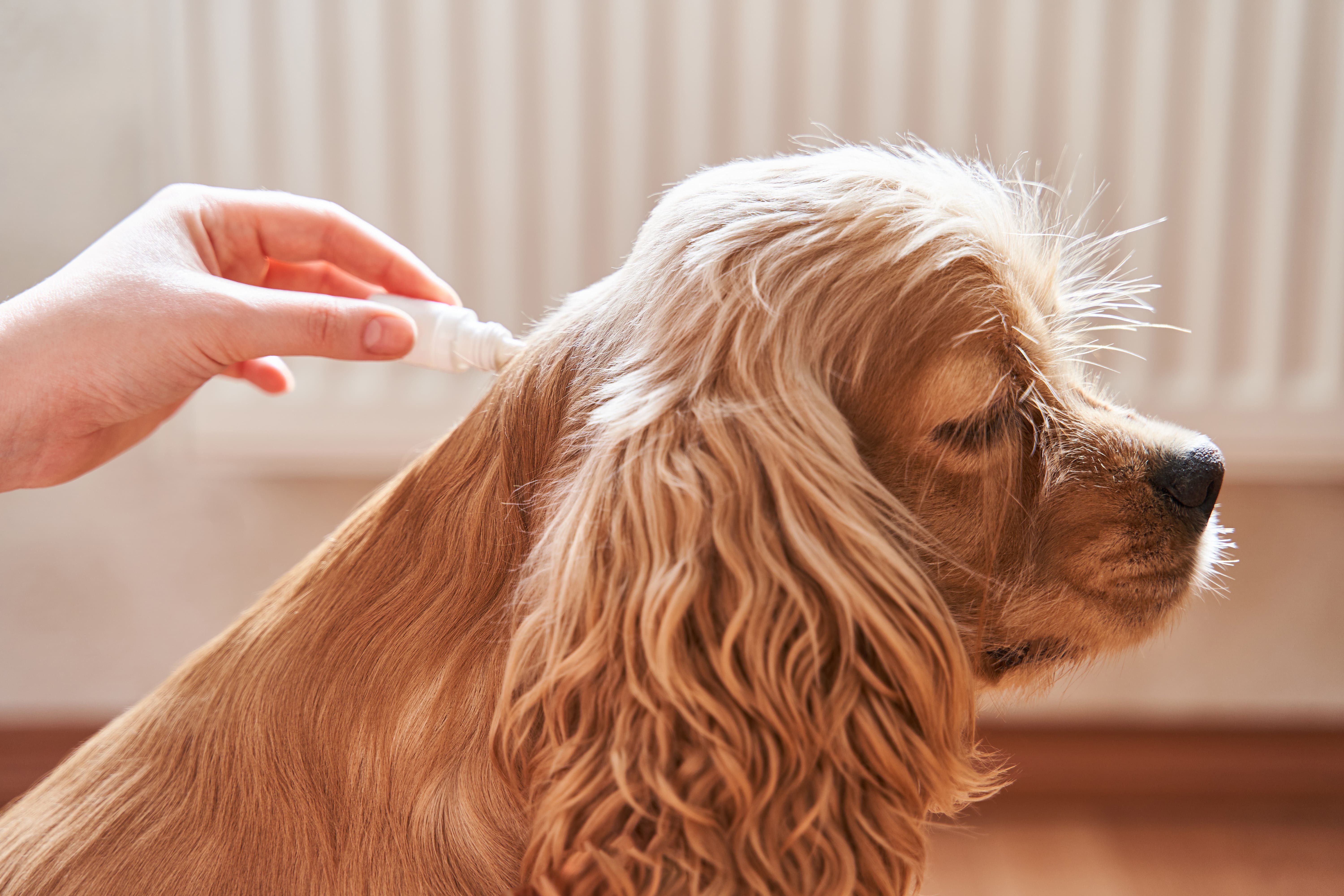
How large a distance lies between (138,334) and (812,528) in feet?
1.92

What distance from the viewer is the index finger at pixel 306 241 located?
101cm

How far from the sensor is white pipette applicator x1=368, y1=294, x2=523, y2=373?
2.91 feet

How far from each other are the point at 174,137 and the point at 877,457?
58.1 inches

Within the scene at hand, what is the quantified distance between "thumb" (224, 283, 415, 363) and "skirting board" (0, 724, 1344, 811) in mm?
1423

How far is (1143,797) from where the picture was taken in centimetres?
186

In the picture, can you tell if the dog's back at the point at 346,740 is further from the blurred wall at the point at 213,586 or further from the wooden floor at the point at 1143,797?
the wooden floor at the point at 1143,797

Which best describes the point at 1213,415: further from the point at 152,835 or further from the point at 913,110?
the point at 152,835

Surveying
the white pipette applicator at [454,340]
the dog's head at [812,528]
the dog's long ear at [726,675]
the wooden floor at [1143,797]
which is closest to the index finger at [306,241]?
the white pipette applicator at [454,340]

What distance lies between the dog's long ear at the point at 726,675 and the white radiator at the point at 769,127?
3.51 ft

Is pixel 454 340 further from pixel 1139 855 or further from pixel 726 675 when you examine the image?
pixel 1139 855

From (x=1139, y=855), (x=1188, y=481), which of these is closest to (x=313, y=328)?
(x=1188, y=481)

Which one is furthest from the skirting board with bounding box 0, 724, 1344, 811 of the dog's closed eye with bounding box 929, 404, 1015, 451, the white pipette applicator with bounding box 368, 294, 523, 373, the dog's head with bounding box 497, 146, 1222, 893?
the white pipette applicator with bounding box 368, 294, 523, 373

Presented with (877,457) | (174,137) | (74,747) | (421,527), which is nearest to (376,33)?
(174,137)

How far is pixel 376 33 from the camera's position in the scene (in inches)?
63.9
